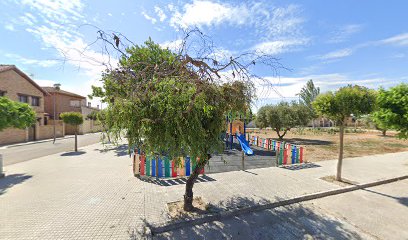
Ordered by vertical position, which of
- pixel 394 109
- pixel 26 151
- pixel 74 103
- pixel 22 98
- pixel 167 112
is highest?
pixel 74 103

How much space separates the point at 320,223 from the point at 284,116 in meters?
15.4

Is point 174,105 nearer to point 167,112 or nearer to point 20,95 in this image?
point 167,112

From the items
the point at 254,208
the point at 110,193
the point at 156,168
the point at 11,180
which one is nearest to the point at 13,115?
the point at 11,180

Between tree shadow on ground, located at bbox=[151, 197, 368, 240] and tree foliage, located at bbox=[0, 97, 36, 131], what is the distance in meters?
7.62

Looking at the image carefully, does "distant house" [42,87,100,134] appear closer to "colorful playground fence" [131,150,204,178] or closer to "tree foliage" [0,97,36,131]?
"tree foliage" [0,97,36,131]

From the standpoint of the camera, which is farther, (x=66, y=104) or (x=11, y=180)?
(x=66, y=104)

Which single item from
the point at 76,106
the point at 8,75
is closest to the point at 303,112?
the point at 8,75

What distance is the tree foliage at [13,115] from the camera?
728 centimetres

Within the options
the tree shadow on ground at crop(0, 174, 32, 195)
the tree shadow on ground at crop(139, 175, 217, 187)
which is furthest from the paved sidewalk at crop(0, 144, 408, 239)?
the tree shadow on ground at crop(139, 175, 217, 187)

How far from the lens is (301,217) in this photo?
469 centimetres

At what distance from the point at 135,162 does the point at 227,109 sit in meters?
4.90

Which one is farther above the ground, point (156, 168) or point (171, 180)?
point (156, 168)

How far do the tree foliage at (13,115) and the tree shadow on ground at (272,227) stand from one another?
7616 millimetres

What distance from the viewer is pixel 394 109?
19.9ft
